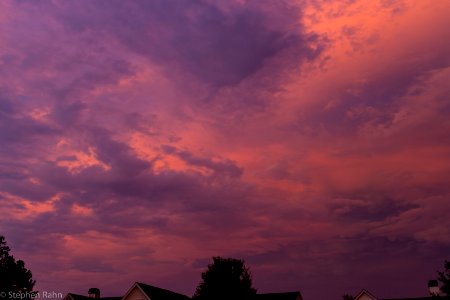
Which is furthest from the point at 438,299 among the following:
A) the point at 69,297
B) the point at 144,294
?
the point at 69,297

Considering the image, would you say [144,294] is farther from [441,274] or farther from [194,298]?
[441,274]

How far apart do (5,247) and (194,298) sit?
29.7m

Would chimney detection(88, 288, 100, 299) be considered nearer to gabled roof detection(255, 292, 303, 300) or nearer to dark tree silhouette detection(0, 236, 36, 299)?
dark tree silhouette detection(0, 236, 36, 299)

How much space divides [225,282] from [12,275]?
31436 mm

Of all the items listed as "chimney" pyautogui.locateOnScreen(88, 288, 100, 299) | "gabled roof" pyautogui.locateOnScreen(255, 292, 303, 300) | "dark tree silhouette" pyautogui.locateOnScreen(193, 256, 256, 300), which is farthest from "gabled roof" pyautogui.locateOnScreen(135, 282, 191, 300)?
"gabled roof" pyautogui.locateOnScreen(255, 292, 303, 300)

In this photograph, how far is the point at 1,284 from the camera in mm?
60562

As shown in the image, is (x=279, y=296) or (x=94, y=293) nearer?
(x=279, y=296)

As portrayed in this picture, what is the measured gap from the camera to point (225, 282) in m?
51.4

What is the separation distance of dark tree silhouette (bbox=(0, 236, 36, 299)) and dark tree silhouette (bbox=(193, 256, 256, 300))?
27633mm

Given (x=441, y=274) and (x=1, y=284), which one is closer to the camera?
(x=441, y=274)

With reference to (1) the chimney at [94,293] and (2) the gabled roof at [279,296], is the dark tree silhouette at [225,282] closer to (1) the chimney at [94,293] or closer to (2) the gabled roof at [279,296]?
(2) the gabled roof at [279,296]

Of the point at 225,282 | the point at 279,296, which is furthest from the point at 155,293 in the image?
the point at 279,296

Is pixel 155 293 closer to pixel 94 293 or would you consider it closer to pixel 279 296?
pixel 94 293

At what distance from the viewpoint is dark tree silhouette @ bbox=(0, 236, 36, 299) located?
61.4 m
